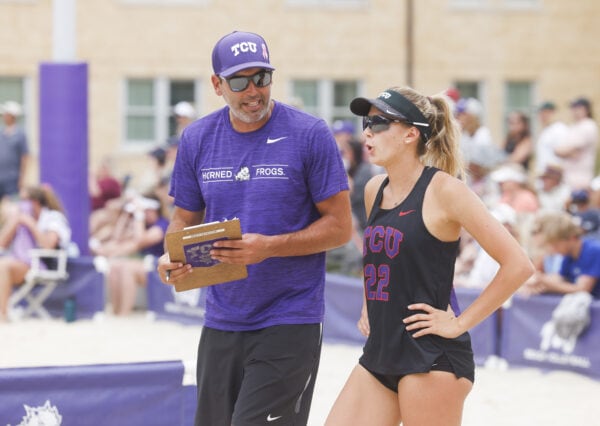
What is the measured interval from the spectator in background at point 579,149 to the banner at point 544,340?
3973mm

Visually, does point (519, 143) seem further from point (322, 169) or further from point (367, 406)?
point (367, 406)

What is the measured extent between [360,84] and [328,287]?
44.0 ft

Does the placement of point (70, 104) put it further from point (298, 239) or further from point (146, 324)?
point (298, 239)

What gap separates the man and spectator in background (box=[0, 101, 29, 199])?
1132 cm

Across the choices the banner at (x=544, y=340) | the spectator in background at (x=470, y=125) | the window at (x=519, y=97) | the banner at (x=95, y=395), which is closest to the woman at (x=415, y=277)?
the banner at (x=95, y=395)

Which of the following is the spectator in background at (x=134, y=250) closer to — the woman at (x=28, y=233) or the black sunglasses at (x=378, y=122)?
the woman at (x=28, y=233)

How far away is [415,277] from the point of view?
12.2 feet

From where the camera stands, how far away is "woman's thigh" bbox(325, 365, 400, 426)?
3.81 m

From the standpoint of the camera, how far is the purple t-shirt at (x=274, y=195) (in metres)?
4.06

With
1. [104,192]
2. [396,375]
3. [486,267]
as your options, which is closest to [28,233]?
[104,192]

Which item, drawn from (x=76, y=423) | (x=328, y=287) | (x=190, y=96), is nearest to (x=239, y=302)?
(x=76, y=423)

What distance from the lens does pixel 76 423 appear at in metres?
5.38

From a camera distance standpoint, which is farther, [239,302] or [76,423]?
[76,423]

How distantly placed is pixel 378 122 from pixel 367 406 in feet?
3.49
